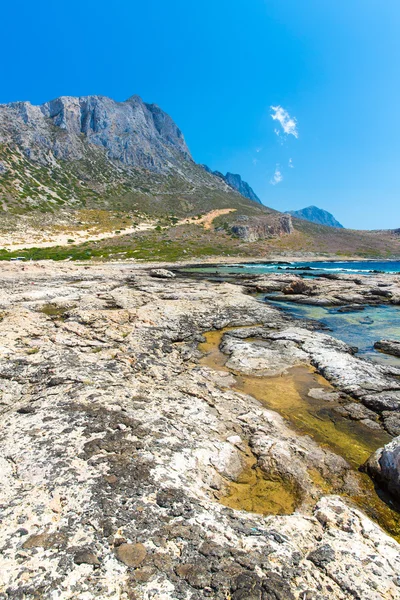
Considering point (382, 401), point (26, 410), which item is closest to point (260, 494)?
point (26, 410)

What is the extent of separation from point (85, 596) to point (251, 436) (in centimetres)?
535

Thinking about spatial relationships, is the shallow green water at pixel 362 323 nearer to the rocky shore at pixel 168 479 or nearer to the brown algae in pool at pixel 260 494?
the rocky shore at pixel 168 479

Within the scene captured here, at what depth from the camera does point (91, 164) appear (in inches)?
5940

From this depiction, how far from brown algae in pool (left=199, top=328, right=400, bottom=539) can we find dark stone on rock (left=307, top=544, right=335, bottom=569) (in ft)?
4.44

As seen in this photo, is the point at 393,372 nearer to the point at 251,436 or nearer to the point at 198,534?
the point at 251,436

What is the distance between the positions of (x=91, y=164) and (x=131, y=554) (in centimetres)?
17223

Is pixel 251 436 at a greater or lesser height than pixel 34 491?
lesser

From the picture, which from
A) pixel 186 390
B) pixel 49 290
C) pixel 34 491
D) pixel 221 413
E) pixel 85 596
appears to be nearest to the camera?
pixel 85 596

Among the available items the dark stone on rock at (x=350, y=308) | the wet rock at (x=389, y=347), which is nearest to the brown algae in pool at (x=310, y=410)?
the wet rock at (x=389, y=347)

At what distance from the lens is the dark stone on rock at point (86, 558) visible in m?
4.02

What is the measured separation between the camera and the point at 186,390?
33.5 feet

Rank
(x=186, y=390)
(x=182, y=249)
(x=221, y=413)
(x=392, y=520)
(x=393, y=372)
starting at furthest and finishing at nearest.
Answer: (x=182, y=249) < (x=393, y=372) < (x=186, y=390) < (x=221, y=413) < (x=392, y=520)

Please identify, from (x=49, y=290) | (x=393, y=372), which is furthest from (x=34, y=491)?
(x=49, y=290)

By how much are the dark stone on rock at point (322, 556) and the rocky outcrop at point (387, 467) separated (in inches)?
116
